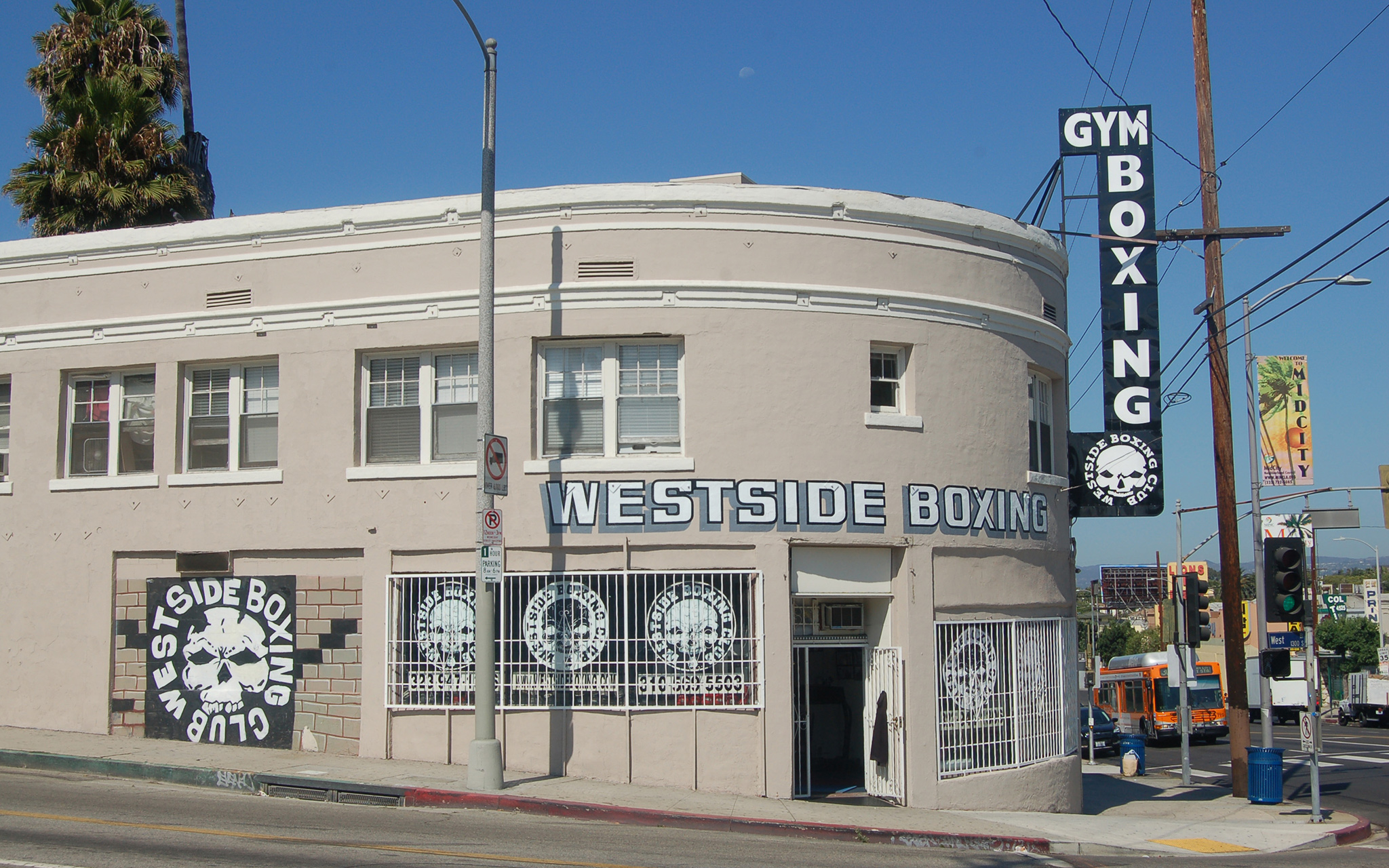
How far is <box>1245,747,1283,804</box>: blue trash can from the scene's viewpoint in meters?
18.9

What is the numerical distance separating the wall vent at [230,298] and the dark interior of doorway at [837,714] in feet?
29.2

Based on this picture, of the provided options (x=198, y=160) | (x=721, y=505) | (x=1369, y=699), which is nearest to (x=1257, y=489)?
(x=721, y=505)

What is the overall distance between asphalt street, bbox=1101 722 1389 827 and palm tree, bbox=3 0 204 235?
24.1m

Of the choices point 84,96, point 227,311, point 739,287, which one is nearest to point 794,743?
point 739,287

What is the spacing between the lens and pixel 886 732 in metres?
15.3

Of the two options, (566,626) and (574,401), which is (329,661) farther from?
(574,401)

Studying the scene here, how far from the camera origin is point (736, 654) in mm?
14812

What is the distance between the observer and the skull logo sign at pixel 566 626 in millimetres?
14906

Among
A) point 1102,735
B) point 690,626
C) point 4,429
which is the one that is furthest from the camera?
point 1102,735

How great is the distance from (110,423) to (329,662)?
4.83m

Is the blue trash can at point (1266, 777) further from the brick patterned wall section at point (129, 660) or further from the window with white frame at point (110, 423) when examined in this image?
the window with white frame at point (110, 423)

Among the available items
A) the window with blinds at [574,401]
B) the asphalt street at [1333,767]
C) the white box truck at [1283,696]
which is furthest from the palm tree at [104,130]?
the white box truck at [1283,696]

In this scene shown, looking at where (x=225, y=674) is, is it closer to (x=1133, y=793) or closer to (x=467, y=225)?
(x=467, y=225)

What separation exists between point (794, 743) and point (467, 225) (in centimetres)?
772
